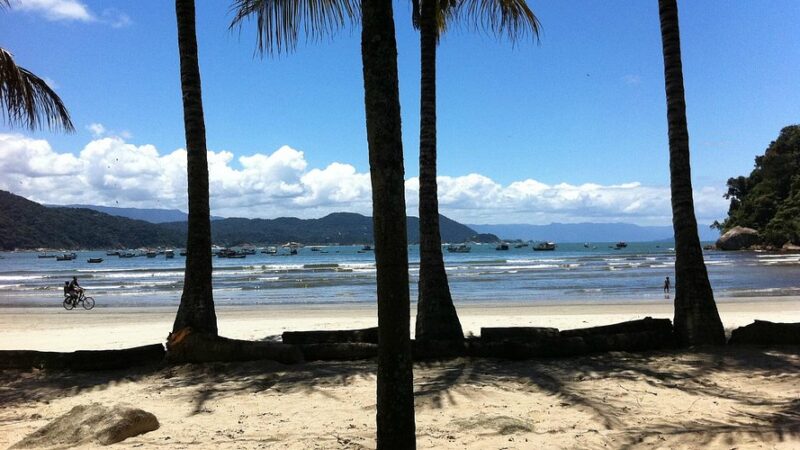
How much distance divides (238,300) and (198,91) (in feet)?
56.2

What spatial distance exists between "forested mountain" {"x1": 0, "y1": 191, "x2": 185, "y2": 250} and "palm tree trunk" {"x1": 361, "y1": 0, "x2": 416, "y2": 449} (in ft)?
500

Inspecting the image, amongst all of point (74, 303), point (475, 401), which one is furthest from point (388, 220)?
point (74, 303)

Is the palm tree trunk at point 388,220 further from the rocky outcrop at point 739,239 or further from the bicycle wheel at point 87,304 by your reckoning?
the rocky outcrop at point 739,239

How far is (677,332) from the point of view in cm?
796

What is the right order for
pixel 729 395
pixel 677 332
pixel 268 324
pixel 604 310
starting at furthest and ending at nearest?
1. pixel 604 310
2. pixel 268 324
3. pixel 677 332
4. pixel 729 395

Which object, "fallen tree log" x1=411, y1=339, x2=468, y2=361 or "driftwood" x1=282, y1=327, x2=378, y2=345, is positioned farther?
"driftwood" x1=282, y1=327, x2=378, y2=345

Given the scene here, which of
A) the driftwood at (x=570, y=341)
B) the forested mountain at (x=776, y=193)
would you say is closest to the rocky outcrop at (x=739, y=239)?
the forested mountain at (x=776, y=193)

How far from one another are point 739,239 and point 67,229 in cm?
14560

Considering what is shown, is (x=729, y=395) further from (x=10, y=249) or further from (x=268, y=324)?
(x=10, y=249)

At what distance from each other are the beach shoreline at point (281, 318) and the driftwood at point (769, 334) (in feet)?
11.7

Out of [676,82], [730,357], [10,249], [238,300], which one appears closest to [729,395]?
[730,357]

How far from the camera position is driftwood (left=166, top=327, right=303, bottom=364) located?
24.1ft

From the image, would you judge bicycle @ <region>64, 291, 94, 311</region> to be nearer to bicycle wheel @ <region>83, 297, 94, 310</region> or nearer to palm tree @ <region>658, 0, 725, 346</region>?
bicycle wheel @ <region>83, 297, 94, 310</region>

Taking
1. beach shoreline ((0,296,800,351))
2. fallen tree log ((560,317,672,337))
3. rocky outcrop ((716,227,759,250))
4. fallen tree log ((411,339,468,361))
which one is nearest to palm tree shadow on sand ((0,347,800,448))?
fallen tree log ((411,339,468,361))
